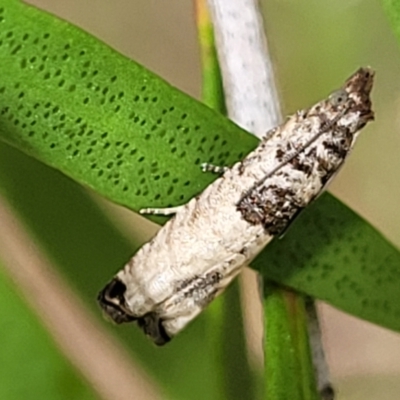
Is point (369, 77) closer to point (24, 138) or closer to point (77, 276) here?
point (24, 138)

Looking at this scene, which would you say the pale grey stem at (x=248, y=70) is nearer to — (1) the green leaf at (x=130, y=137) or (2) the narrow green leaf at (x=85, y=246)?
(1) the green leaf at (x=130, y=137)

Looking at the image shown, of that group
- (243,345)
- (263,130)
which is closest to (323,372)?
(243,345)

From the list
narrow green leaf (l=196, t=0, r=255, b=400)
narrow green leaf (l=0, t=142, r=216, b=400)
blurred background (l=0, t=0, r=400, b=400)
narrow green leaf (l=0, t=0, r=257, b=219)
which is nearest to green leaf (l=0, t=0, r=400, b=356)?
narrow green leaf (l=0, t=0, r=257, b=219)

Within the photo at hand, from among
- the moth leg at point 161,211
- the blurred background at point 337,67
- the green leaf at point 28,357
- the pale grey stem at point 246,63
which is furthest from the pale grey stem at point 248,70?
the blurred background at point 337,67

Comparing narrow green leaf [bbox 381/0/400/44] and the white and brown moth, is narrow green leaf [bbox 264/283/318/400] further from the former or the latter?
narrow green leaf [bbox 381/0/400/44]

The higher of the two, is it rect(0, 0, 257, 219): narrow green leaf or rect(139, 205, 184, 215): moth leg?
rect(0, 0, 257, 219): narrow green leaf

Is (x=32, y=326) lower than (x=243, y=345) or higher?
higher
